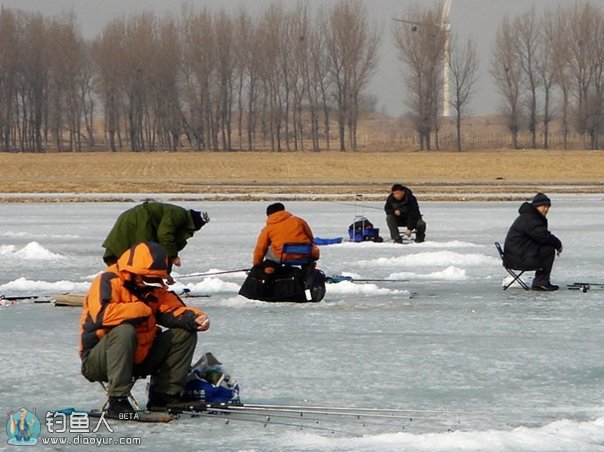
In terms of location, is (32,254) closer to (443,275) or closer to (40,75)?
(443,275)

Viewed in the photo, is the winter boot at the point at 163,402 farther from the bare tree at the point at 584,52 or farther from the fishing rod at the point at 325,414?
the bare tree at the point at 584,52

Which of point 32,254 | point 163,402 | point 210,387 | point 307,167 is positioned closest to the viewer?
point 163,402

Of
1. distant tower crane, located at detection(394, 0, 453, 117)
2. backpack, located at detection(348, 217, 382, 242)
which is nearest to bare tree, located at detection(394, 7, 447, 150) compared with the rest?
distant tower crane, located at detection(394, 0, 453, 117)

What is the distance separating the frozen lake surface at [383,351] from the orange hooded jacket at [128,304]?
540 mm

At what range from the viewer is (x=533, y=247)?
1302cm

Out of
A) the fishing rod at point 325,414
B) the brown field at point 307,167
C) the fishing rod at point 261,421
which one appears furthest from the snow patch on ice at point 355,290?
the brown field at point 307,167

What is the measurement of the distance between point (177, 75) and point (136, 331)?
326 ft

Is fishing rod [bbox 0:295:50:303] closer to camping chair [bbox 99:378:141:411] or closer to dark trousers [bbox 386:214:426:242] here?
camping chair [bbox 99:378:141:411]

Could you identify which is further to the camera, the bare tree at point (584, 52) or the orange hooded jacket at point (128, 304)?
the bare tree at point (584, 52)

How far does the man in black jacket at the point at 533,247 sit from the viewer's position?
1299cm

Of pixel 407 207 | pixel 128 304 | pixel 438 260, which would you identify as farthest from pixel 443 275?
pixel 128 304

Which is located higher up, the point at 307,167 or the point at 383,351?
the point at 383,351

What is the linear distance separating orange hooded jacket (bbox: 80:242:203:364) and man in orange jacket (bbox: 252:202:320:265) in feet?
16.6

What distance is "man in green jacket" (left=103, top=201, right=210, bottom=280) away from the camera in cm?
1029
